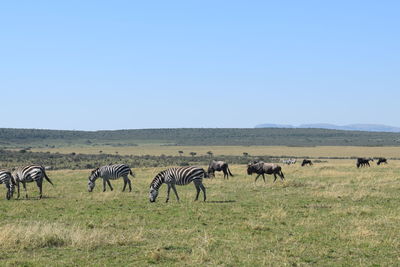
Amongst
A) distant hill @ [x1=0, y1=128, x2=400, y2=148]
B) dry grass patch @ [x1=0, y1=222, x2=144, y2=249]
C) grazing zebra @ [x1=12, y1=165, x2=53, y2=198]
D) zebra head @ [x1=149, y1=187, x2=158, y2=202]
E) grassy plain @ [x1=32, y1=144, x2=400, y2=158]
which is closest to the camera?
dry grass patch @ [x1=0, y1=222, x2=144, y2=249]

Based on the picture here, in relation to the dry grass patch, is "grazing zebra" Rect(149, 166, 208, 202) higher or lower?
higher

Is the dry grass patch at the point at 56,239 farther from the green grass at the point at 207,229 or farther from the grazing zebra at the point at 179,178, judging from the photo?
the grazing zebra at the point at 179,178

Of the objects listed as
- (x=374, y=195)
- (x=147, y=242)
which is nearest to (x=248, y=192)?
(x=374, y=195)

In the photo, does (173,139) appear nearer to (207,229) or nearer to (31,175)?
(31,175)

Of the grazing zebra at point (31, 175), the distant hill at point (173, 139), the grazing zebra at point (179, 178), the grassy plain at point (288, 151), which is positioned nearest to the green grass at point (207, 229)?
the grazing zebra at point (179, 178)

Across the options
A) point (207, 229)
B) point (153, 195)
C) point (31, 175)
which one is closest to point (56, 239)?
point (207, 229)

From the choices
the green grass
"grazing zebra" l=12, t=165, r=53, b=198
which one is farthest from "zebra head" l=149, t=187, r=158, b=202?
"grazing zebra" l=12, t=165, r=53, b=198

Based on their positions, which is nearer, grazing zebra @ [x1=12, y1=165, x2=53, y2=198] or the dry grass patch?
the dry grass patch

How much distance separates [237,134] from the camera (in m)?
198

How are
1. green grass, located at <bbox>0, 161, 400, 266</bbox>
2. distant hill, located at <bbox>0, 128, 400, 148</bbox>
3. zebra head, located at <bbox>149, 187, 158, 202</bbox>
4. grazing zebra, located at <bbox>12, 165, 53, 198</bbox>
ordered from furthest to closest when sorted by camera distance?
distant hill, located at <bbox>0, 128, 400, 148</bbox>
grazing zebra, located at <bbox>12, 165, 53, 198</bbox>
zebra head, located at <bbox>149, 187, 158, 202</bbox>
green grass, located at <bbox>0, 161, 400, 266</bbox>

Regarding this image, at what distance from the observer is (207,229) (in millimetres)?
14914

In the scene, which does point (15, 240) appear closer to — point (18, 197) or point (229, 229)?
point (229, 229)

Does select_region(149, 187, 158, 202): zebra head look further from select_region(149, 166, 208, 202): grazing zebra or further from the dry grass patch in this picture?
the dry grass patch

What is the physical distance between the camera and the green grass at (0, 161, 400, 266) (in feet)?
37.3
